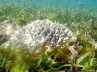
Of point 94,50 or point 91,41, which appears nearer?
point 94,50

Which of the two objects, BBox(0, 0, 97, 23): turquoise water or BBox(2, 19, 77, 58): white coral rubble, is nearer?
BBox(2, 19, 77, 58): white coral rubble

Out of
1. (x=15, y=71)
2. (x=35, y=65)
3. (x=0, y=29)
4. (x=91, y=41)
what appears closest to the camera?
(x=15, y=71)

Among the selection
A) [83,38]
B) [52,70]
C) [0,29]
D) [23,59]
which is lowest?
[52,70]

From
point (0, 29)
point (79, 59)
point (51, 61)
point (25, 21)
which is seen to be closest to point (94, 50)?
point (79, 59)

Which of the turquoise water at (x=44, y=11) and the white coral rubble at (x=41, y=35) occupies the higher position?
the turquoise water at (x=44, y=11)

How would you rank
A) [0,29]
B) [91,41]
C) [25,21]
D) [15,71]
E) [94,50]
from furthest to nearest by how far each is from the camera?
[25,21] < [0,29] < [91,41] < [94,50] < [15,71]

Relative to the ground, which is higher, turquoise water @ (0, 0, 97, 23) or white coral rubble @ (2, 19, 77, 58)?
turquoise water @ (0, 0, 97, 23)

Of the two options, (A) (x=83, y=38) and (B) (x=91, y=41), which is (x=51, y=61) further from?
(A) (x=83, y=38)

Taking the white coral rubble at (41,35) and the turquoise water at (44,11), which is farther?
the turquoise water at (44,11)

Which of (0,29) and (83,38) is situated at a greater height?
(0,29)

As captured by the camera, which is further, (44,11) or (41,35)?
(44,11)

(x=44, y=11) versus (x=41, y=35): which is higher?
(x=44, y=11)
